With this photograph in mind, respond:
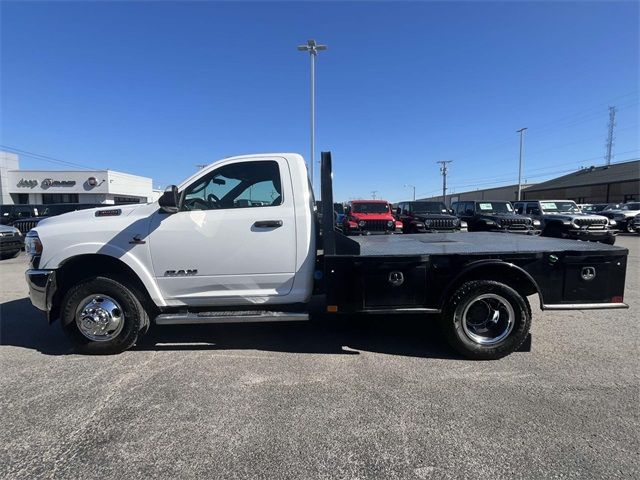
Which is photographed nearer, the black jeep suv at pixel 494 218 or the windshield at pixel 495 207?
the black jeep suv at pixel 494 218

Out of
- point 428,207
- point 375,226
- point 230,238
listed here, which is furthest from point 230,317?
point 428,207

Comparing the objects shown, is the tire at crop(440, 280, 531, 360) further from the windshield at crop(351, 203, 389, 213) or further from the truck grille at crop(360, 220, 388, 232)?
the windshield at crop(351, 203, 389, 213)

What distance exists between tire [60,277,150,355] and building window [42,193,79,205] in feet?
169

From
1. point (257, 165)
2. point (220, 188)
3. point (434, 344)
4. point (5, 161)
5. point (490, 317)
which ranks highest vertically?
point (5, 161)

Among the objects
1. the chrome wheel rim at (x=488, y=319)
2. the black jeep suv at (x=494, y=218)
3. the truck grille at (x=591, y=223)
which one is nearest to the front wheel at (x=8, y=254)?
the chrome wheel rim at (x=488, y=319)

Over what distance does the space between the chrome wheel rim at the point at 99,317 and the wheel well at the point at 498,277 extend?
3.56 metres

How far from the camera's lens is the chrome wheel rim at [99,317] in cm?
410

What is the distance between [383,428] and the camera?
2.80 metres

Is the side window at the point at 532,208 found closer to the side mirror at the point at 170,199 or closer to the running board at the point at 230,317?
the running board at the point at 230,317

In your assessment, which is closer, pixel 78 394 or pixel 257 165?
pixel 78 394

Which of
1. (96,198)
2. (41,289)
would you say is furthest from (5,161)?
(41,289)

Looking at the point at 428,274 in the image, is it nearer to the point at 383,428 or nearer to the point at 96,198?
the point at 383,428

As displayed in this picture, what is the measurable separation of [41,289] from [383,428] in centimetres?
381

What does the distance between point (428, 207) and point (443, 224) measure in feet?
9.10
